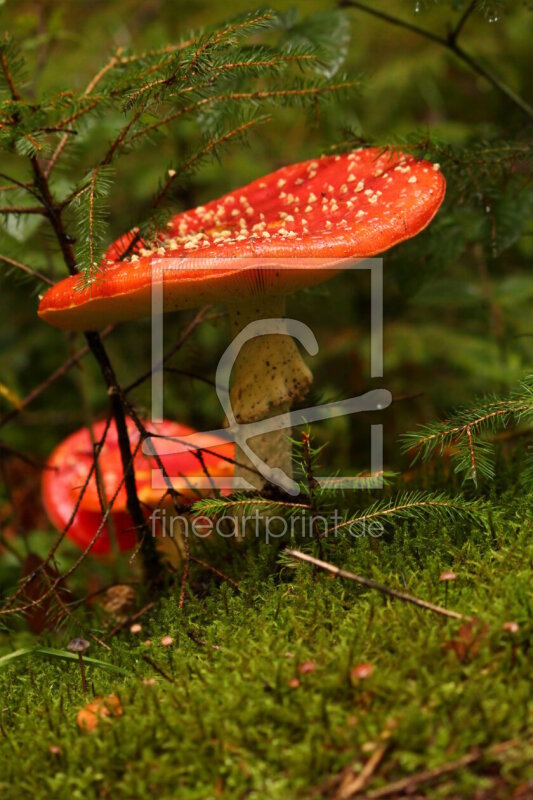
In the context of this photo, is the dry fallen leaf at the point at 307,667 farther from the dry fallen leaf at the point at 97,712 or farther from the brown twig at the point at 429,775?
the dry fallen leaf at the point at 97,712

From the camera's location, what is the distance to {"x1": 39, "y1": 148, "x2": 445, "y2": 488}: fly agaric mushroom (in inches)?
70.3

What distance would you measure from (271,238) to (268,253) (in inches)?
4.3

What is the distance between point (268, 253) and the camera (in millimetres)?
1753

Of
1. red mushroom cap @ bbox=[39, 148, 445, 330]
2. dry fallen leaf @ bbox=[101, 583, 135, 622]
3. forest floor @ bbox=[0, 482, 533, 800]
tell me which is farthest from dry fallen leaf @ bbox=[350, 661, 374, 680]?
dry fallen leaf @ bbox=[101, 583, 135, 622]

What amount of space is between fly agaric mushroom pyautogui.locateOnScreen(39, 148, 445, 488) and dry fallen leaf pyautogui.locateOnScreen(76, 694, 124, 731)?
0.95 meters

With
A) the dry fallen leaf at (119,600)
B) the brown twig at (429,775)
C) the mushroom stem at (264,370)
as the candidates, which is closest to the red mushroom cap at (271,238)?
the mushroom stem at (264,370)

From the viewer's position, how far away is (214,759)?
1.30 m

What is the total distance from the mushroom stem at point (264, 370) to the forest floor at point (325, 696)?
0.59 metres

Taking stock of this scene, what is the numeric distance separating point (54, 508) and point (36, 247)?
2778 millimetres

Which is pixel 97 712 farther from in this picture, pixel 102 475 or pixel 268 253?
pixel 102 475

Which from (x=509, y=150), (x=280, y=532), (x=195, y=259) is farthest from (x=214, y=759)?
(x=509, y=150)

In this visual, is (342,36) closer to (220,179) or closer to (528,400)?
(528,400)

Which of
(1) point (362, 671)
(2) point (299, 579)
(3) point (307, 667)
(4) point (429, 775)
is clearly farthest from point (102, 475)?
(4) point (429, 775)

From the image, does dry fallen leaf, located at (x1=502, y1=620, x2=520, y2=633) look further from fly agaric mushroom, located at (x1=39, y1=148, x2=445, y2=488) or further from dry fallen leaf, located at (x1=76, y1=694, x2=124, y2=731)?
fly agaric mushroom, located at (x1=39, y1=148, x2=445, y2=488)
